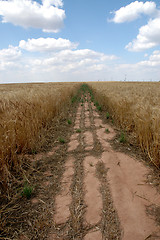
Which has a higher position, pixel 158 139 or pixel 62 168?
pixel 158 139

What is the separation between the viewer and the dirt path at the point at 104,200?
1673 mm

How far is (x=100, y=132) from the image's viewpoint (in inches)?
200

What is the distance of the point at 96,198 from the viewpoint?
2.16m

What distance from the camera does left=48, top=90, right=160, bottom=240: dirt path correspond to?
5.49 feet

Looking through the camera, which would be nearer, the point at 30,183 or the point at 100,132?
the point at 30,183

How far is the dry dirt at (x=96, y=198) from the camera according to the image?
1.68m

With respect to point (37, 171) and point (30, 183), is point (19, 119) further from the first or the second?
point (30, 183)

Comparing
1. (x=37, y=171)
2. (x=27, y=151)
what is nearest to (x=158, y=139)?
(x=37, y=171)

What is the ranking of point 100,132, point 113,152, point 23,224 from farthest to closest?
point 100,132 < point 113,152 < point 23,224

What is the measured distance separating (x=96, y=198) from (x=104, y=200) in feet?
0.41

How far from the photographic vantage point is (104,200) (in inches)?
83.1

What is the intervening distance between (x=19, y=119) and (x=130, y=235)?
2994mm

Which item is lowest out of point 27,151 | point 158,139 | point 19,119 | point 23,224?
point 23,224

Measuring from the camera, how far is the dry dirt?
1.68 metres
